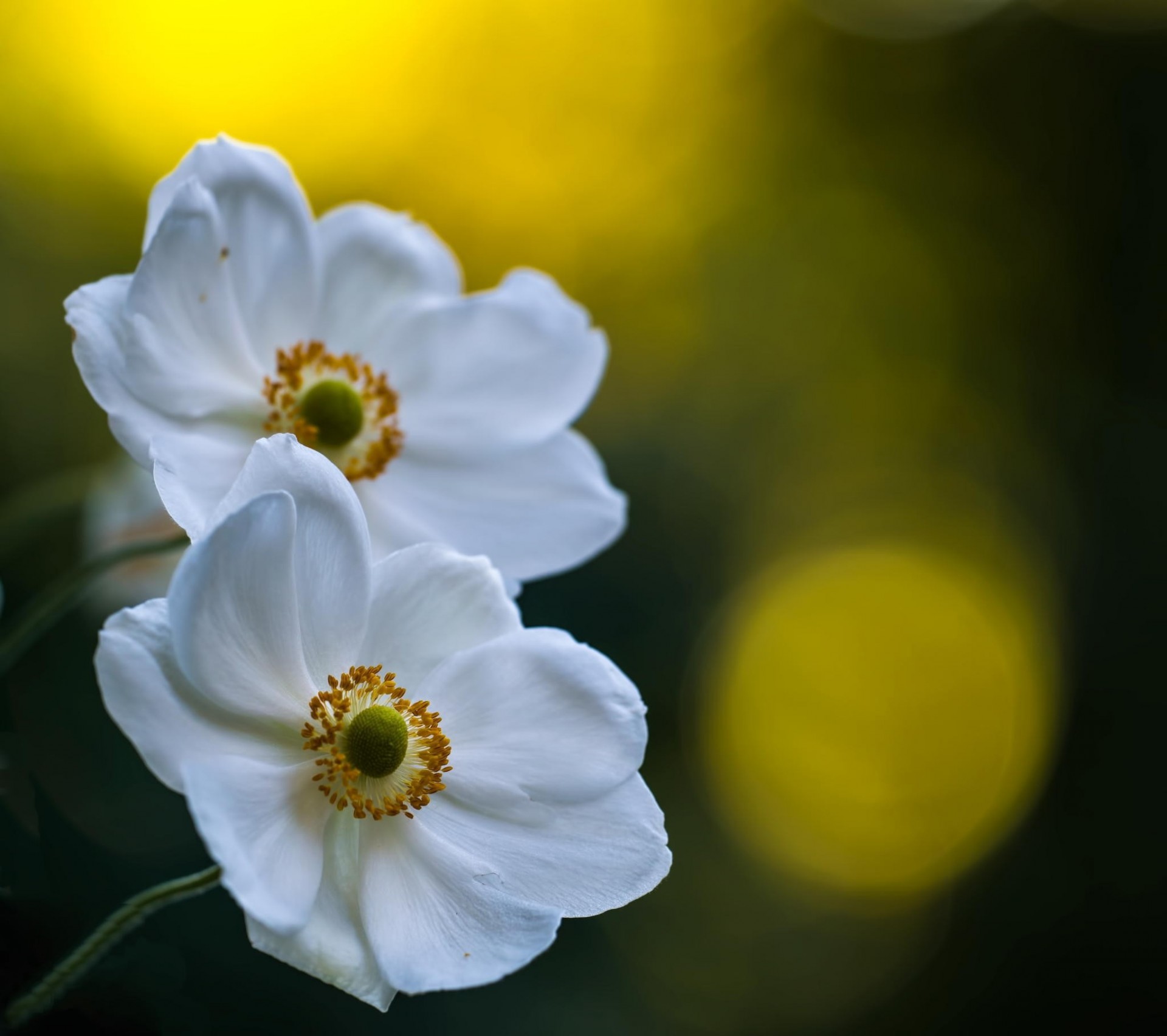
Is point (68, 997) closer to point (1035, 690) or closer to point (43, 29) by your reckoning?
point (43, 29)

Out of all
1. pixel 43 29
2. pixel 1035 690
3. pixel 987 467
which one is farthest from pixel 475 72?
pixel 1035 690

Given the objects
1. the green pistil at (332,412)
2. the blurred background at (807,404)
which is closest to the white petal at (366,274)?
the green pistil at (332,412)

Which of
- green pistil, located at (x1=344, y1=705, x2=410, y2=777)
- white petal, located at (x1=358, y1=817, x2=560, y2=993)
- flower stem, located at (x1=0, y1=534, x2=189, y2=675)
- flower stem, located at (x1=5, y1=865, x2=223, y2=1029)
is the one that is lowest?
white petal, located at (x1=358, y1=817, x2=560, y2=993)

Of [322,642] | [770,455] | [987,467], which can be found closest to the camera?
[322,642]

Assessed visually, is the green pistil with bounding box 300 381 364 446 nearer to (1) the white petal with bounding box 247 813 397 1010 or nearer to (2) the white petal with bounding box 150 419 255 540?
(2) the white petal with bounding box 150 419 255 540

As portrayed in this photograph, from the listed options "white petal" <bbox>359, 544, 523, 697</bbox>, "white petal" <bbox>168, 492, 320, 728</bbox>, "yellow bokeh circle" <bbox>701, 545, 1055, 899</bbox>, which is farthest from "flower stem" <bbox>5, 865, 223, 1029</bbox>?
"yellow bokeh circle" <bbox>701, 545, 1055, 899</bbox>

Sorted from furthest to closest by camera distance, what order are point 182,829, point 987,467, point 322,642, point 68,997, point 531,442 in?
1. point 987,467
2. point 182,829
3. point 531,442
4. point 322,642
5. point 68,997

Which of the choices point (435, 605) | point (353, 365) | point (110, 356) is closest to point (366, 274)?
point (353, 365)

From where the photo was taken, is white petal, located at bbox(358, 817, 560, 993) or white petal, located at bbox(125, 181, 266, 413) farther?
white petal, located at bbox(125, 181, 266, 413)
